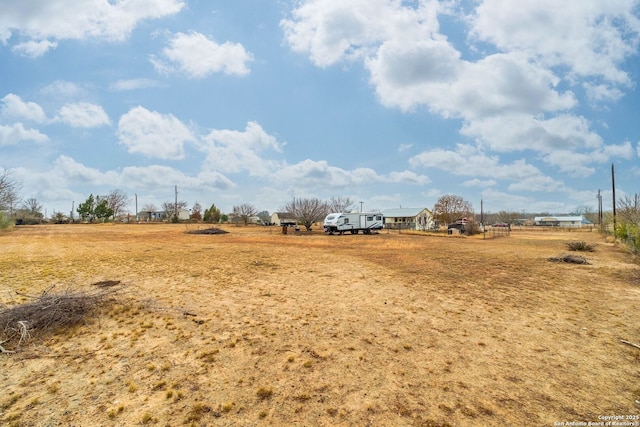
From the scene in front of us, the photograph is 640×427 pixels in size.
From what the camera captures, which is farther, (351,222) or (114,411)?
(351,222)

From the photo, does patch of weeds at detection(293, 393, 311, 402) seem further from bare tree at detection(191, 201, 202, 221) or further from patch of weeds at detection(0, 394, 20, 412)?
bare tree at detection(191, 201, 202, 221)

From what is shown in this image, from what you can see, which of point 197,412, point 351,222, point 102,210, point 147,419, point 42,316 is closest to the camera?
point 147,419

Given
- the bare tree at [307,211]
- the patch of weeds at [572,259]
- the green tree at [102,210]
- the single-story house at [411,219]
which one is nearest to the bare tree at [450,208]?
the single-story house at [411,219]

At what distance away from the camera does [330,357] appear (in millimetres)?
4672

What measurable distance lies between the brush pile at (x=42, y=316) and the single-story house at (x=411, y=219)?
52.2 meters

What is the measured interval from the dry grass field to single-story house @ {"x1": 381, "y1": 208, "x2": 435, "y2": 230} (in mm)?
46596

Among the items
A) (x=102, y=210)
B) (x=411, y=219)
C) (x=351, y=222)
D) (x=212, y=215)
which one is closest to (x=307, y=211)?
(x=351, y=222)

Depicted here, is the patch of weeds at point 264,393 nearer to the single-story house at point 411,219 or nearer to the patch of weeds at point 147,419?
the patch of weeds at point 147,419

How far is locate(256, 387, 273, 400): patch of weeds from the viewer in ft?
12.0

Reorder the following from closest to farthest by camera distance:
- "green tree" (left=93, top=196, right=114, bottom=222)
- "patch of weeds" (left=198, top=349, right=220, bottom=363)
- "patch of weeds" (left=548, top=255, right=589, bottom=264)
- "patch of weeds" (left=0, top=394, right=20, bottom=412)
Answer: "patch of weeds" (left=0, top=394, right=20, bottom=412) < "patch of weeds" (left=198, top=349, right=220, bottom=363) < "patch of weeds" (left=548, top=255, right=589, bottom=264) < "green tree" (left=93, top=196, right=114, bottom=222)

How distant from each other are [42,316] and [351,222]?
3246cm

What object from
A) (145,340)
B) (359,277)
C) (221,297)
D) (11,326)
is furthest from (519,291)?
(11,326)

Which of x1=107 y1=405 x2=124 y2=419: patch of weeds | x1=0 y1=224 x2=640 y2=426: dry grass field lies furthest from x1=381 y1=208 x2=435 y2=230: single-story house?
x1=107 y1=405 x2=124 y2=419: patch of weeds

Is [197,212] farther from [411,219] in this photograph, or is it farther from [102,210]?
[411,219]
